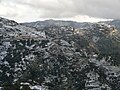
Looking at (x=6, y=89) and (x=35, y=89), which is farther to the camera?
(x=35, y=89)

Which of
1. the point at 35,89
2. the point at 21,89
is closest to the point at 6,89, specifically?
the point at 21,89

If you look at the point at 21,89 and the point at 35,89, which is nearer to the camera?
the point at 21,89

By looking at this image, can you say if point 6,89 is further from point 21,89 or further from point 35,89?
point 35,89
